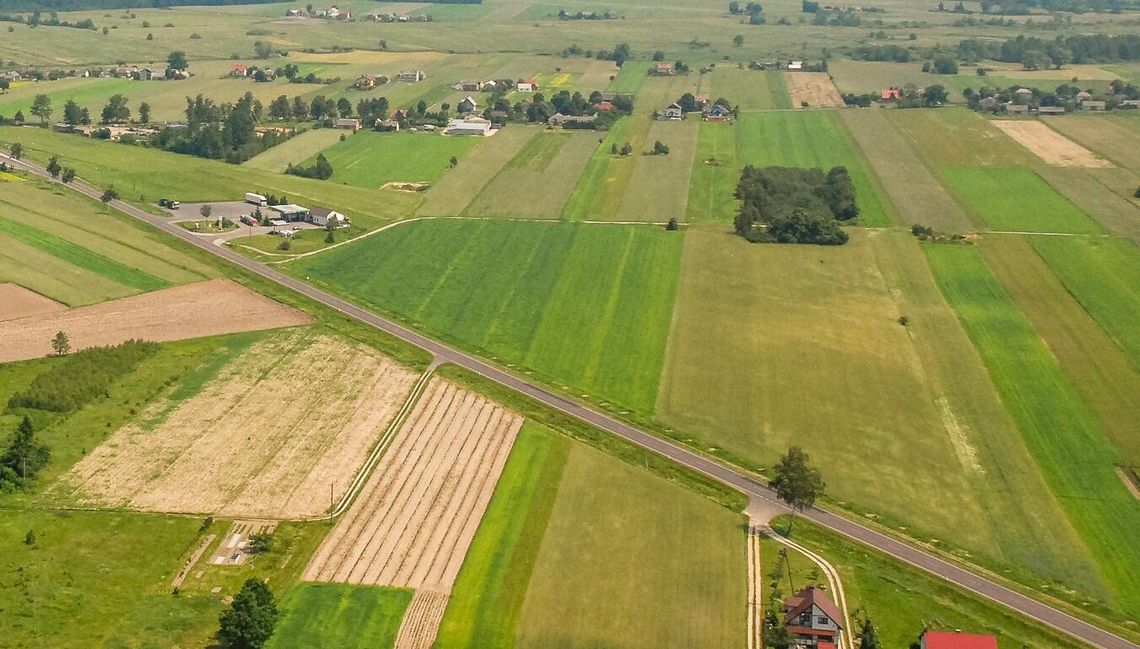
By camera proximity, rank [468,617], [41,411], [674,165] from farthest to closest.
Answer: [674,165] → [41,411] → [468,617]

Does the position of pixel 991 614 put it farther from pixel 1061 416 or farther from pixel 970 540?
pixel 1061 416

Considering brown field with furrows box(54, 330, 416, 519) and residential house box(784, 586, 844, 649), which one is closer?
residential house box(784, 586, 844, 649)

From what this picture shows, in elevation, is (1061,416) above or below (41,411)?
below

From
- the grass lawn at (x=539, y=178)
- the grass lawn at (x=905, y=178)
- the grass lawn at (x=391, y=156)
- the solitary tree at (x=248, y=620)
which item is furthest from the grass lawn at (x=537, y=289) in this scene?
the solitary tree at (x=248, y=620)

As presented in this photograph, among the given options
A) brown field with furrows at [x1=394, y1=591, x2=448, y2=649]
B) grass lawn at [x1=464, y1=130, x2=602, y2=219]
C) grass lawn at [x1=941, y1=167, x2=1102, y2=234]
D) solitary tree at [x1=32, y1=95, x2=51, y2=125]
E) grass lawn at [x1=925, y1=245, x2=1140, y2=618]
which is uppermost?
solitary tree at [x1=32, y1=95, x2=51, y2=125]

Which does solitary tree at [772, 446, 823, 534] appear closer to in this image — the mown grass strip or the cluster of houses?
the cluster of houses

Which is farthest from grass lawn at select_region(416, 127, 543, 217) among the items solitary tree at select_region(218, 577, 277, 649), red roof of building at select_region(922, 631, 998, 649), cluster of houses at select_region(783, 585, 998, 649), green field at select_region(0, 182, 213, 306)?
red roof of building at select_region(922, 631, 998, 649)

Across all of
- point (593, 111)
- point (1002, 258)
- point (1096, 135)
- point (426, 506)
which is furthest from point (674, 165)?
point (426, 506)
